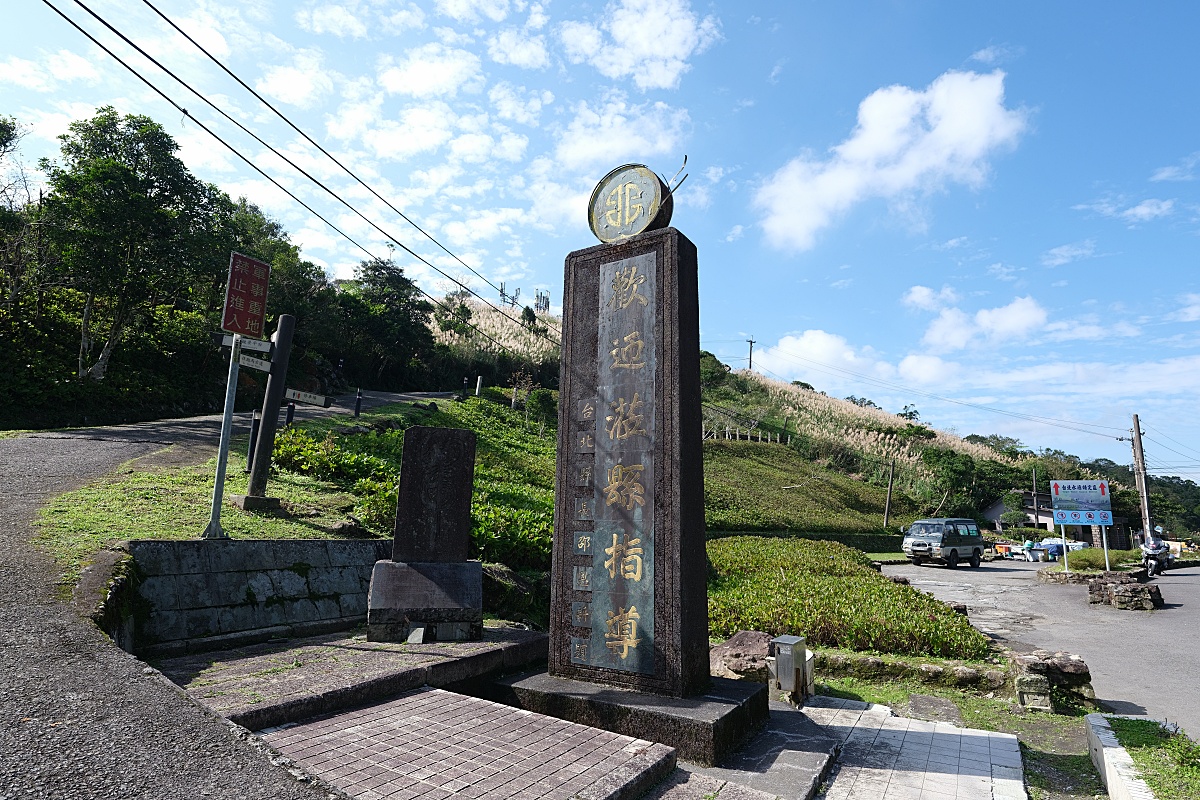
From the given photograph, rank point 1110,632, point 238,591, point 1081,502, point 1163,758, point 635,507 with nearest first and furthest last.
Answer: point 1163,758, point 635,507, point 238,591, point 1110,632, point 1081,502

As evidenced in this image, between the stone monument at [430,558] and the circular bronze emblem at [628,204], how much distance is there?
2.51m

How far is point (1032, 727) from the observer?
5.39m

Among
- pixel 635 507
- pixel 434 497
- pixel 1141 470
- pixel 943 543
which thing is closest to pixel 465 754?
pixel 635 507

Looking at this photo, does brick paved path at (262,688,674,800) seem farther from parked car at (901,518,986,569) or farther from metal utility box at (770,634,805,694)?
parked car at (901,518,986,569)

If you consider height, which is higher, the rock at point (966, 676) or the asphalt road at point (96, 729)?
the asphalt road at point (96, 729)

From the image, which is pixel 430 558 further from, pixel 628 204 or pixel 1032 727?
pixel 1032 727

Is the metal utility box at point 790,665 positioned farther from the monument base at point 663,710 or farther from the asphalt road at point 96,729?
the asphalt road at point 96,729

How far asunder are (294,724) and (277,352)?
6166 mm

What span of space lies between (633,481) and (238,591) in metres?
3.62

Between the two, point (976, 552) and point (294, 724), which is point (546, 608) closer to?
point (294, 724)

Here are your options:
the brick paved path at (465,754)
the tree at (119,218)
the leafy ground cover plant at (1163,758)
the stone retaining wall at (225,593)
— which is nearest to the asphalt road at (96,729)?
the stone retaining wall at (225,593)

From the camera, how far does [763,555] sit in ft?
44.8

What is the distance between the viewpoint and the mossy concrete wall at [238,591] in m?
4.86

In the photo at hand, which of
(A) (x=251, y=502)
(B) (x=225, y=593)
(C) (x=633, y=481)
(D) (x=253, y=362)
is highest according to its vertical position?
(D) (x=253, y=362)
